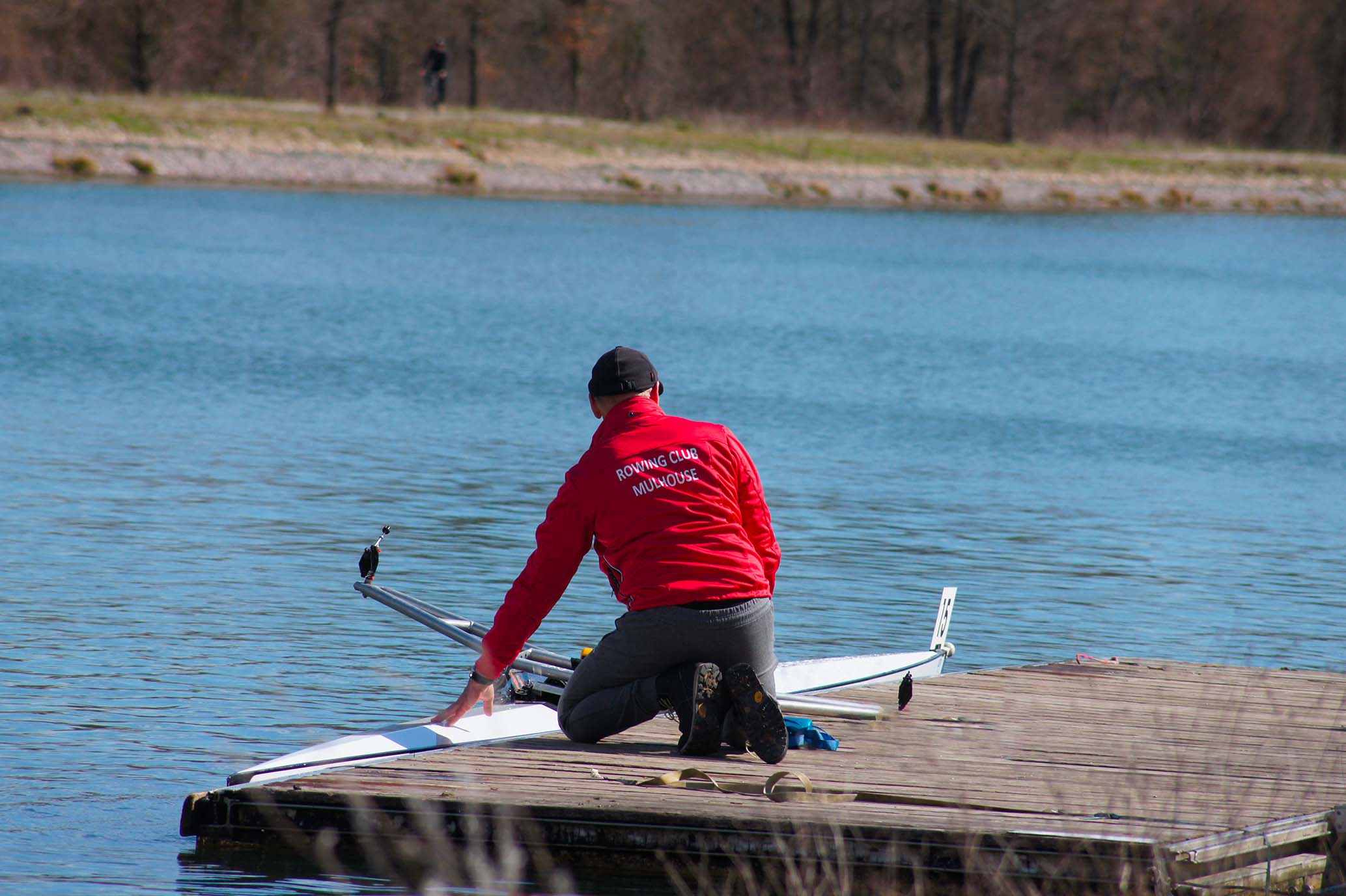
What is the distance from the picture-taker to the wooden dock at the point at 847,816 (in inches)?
241

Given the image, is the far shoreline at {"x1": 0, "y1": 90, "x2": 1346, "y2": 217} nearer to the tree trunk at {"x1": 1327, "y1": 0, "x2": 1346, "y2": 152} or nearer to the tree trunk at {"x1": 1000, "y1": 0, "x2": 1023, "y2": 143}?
the tree trunk at {"x1": 1000, "y1": 0, "x2": 1023, "y2": 143}

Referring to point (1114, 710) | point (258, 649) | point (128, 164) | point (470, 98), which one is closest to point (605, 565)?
point (1114, 710)

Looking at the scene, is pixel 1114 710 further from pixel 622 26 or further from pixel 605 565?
pixel 622 26

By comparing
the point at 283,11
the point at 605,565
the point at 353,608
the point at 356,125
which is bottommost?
the point at 353,608

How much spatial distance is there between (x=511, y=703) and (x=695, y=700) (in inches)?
50.6

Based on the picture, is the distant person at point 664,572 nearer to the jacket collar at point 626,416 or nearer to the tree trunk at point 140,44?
the jacket collar at point 626,416

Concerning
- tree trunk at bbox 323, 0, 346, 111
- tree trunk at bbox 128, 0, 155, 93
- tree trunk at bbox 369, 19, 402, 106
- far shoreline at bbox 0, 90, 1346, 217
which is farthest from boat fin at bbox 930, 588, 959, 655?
tree trunk at bbox 369, 19, 402, 106

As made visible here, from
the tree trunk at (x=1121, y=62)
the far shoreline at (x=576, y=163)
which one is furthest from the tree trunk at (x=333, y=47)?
the tree trunk at (x=1121, y=62)

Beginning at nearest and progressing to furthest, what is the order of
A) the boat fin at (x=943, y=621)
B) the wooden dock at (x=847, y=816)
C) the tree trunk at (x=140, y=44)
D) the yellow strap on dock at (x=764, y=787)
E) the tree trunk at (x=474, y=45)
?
the wooden dock at (x=847, y=816), the yellow strap on dock at (x=764, y=787), the boat fin at (x=943, y=621), the tree trunk at (x=140, y=44), the tree trunk at (x=474, y=45)

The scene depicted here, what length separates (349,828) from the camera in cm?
648

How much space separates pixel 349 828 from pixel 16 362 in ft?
53.5

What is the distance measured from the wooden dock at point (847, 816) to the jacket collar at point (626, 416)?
1269mm

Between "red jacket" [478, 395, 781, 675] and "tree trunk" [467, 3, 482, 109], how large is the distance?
6182cm

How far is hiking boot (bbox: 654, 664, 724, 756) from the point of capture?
22.2ft
